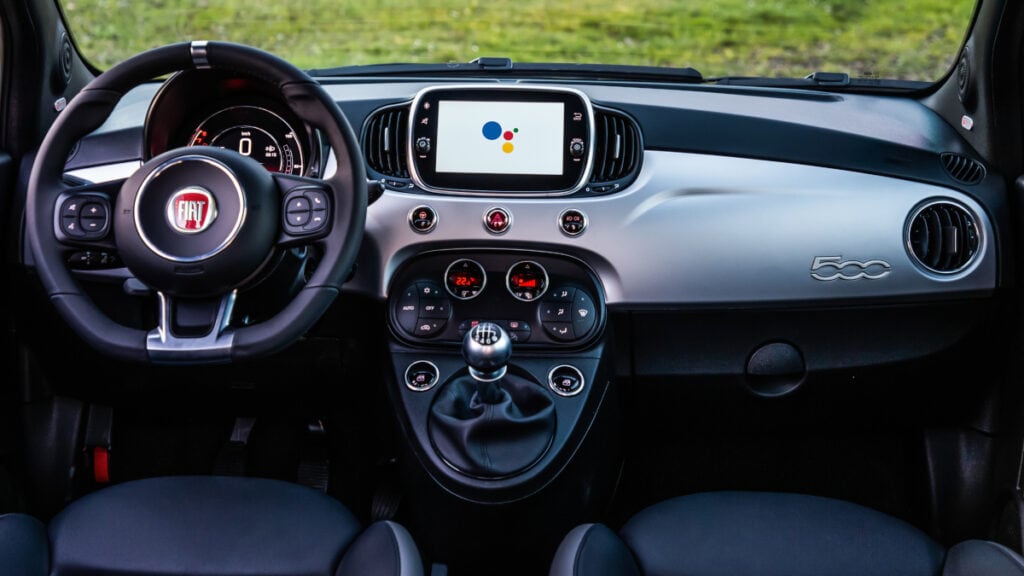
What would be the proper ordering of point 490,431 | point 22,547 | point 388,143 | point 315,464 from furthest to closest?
1. point 315,464
2. point 388,143
3. point 490,431
4. point 22,547

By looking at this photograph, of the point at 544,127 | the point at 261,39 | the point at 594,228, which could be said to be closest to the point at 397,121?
the point at 544,127

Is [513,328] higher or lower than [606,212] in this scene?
lower

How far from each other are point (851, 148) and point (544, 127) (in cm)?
69

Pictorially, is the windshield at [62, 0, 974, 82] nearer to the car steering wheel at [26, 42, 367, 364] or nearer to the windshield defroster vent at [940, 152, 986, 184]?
the windshield defroster vent at [940, 152, 986, 184]

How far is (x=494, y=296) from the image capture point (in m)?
2.18

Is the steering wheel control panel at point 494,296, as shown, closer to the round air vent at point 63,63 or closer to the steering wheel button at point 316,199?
the steering wheel button at point 316,199

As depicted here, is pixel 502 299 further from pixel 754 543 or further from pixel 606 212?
pixel 754 543

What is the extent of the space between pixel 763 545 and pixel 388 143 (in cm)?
115

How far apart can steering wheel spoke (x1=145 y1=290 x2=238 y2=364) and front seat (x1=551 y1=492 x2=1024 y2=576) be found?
67cm

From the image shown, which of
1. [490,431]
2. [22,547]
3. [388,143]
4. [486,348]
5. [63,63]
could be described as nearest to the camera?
[22,547]

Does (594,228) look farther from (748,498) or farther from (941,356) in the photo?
(941,356)

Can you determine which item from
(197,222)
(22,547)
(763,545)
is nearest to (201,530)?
(22,547)

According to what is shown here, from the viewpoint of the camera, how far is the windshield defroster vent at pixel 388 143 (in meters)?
2.19

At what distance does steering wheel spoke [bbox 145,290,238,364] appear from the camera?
64.5 inches
